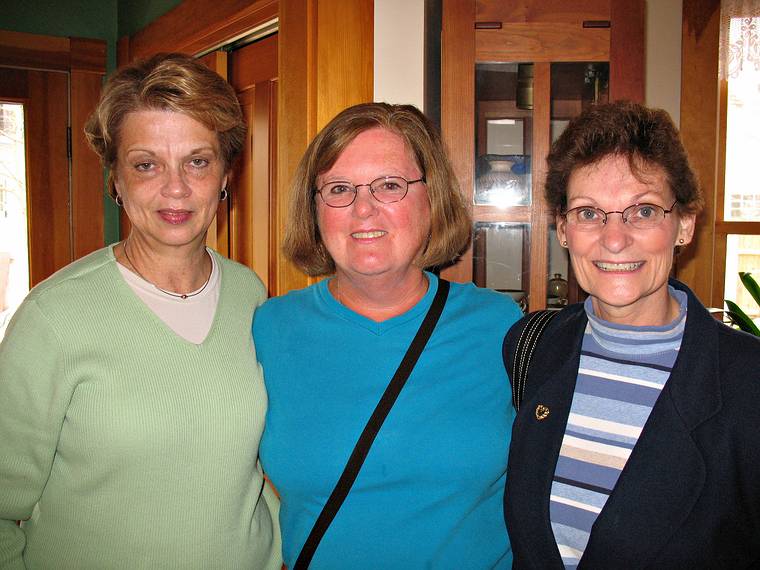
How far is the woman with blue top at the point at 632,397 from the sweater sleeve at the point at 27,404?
953 millimetres

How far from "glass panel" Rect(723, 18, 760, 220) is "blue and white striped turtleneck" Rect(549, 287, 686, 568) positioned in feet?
8.39

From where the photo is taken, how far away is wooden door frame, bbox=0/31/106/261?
3430mm

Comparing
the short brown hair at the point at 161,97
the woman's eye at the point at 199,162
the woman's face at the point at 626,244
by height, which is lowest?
the woman's face at the point at 626,244

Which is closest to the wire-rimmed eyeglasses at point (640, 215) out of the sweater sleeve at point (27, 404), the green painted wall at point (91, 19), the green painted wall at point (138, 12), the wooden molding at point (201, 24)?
the sweater sleeve at point (27, 404)

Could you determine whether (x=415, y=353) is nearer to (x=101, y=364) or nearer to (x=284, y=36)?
(x=101, y=364)

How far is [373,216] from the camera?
141 cm

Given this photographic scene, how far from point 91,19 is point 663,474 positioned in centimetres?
385

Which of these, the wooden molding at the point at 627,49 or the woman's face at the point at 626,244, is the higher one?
the wooden molding at the point at 627,49

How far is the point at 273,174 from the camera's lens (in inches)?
105

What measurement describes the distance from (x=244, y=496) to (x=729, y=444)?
1.01 m

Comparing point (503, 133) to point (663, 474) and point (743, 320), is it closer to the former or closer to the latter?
point (743, 320)

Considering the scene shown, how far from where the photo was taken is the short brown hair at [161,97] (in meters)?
1.33

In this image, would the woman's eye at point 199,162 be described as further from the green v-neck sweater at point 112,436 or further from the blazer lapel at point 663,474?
the blazer lapel at point 663,474

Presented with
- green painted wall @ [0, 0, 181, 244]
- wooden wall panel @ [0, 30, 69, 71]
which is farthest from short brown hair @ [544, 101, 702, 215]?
wooden wall panel @ [0, 30, 69, 71]
